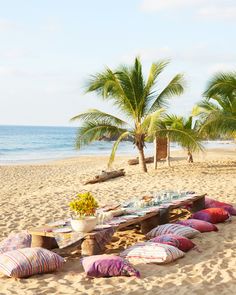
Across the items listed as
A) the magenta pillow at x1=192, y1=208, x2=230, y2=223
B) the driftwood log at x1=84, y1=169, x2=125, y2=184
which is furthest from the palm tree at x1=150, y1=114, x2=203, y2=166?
the magenta pillow at x1=192, y1=208, x2=230, y2=223

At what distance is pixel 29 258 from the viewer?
4.64 m

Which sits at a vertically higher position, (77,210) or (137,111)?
(137,111)

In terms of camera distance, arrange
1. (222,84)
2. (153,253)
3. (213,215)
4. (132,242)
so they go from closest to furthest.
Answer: (153,253), (132,242), (213,215), (222,84)

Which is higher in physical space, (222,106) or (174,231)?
(222,106)

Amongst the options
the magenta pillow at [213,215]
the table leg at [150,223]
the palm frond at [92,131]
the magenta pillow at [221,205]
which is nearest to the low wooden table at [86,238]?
the table leg at [150,223]

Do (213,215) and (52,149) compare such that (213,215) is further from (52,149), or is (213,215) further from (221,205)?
(52,149)

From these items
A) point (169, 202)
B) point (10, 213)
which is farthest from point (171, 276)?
point (10, 213)

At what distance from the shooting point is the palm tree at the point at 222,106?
529 inches

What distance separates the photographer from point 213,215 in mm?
7051

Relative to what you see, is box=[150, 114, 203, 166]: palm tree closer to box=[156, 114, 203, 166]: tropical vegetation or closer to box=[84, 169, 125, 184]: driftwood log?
box=[156, 114, 203, 166]: tropical vegetation

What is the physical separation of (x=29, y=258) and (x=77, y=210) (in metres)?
0.79

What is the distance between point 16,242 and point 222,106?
1155 centimetres

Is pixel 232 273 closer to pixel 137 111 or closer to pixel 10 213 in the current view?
pixel 10 213

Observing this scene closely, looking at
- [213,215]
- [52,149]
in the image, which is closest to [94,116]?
[213,215]
